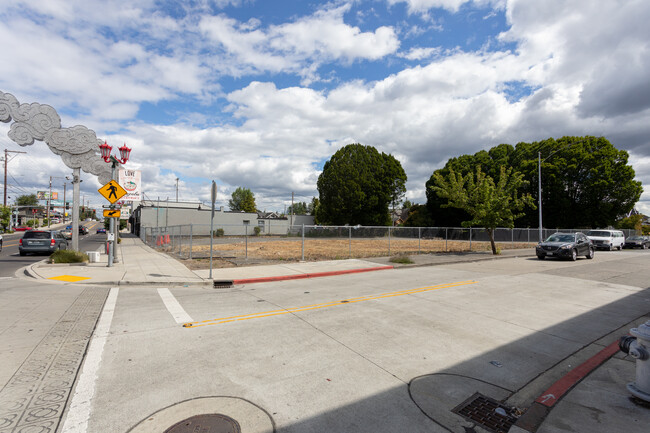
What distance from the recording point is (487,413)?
11.1ft

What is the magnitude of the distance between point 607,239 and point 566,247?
13504 millimetres

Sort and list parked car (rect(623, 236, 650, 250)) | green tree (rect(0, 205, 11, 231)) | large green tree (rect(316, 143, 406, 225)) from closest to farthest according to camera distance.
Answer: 1. parked car (rect(623, 236, 650, 250))
2. large green tree (rect(316, 143, 406, 225))
3. green tree (rect(0, 205, 11, 231))

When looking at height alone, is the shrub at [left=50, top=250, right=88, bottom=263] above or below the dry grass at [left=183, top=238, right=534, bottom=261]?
above

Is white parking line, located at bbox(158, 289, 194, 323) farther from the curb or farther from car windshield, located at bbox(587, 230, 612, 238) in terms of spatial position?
car windshield, located at bbox(587, 230, 612, 238)

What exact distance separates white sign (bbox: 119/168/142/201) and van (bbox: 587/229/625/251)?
34.6 metres

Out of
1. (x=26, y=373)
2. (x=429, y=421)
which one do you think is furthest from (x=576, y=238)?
(x=26, y=373)

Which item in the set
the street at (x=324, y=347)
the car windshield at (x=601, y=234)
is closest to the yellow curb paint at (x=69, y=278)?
the street at (x=324, y=347)

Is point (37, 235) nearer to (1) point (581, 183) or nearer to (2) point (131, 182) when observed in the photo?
(2) point (131, 182)

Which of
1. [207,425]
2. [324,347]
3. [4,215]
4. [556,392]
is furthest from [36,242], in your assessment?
[4,215]

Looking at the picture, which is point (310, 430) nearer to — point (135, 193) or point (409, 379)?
point (409, 379)

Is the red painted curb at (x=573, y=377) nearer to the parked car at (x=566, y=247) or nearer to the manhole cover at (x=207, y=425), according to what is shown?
the manhole cover at (x=207, y=425)

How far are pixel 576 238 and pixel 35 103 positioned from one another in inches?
1126

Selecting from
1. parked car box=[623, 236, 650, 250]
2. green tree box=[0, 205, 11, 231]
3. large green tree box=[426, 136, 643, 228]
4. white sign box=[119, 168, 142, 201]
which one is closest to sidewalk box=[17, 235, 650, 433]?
white sign box=[119, 168, 142, 201]

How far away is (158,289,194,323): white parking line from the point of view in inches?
259
